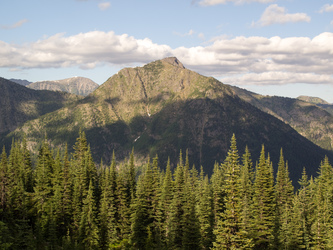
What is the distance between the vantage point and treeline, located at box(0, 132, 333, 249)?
203ft

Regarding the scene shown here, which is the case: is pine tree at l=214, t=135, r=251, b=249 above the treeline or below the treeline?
above

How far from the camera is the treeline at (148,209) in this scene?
203 ft

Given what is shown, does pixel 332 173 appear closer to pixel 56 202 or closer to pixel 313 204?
pixel 313 204

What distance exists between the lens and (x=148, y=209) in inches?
3009

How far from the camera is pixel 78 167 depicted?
276 feet

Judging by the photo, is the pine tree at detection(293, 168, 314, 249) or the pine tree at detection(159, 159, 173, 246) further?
the pine tree at detection(159, 159, 173, 246)

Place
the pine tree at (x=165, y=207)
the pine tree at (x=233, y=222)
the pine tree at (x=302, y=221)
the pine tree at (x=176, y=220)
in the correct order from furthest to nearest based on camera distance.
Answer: the pine tree at (x=165, y=207), the pine tree at (x=176, y=220), the pine tree at (x=302, y=221), the pine tree at (x=233, y=222)

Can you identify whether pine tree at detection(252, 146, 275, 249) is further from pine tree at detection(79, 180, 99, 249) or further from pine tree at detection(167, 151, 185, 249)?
pine tree at detection(79, 180, 99, 249)

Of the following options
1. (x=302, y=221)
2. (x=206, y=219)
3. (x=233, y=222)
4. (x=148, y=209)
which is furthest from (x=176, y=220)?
(x=233, y=222)

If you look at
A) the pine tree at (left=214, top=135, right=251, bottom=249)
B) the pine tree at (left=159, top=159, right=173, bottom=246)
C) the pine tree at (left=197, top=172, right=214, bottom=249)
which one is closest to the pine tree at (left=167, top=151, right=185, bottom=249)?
the pine tree at (left=159, top=159, right=173, bottom=246)

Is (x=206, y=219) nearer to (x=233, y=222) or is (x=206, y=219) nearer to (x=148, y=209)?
(x=148, y=209)

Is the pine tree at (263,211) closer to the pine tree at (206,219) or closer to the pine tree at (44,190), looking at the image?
the pine tree at (206,219)

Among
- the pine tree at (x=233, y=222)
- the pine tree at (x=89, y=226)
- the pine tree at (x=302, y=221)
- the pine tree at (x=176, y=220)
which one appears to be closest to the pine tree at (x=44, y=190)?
the pine tree at (x=89, y=226)

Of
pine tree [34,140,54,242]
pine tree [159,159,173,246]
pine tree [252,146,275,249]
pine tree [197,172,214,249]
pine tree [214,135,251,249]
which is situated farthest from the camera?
pine tree [34,140,54,242]
